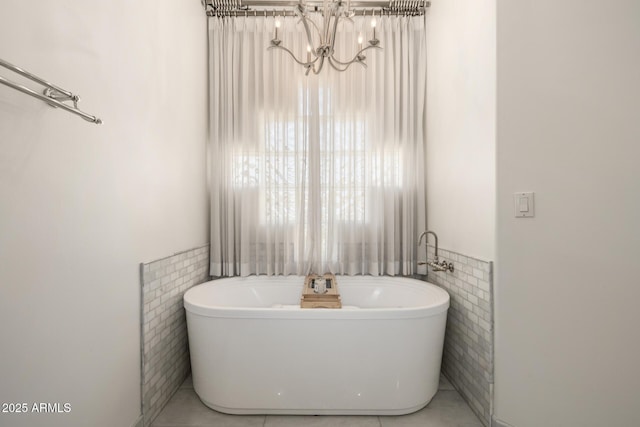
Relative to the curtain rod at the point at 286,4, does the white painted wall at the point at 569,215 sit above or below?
below

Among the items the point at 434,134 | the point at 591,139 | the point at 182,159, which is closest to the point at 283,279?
the point at 182,159

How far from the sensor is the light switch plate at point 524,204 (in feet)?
5.01

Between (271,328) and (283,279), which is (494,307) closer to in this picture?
(271,328)

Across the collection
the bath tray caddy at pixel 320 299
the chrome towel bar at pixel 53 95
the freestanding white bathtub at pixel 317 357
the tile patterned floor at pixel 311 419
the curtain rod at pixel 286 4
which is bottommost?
the tile patterned floor at pixel 311 419

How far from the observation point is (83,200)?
3.97 feet

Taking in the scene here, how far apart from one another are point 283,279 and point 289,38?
2.03m

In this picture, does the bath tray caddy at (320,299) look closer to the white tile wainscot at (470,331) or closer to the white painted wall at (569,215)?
the white tile wainscot at (470,331)

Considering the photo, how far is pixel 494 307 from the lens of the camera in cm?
164

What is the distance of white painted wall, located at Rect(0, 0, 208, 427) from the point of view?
95cm

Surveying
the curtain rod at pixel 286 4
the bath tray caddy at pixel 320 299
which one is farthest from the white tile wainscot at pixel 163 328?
the curtain rod at pixel 286 4

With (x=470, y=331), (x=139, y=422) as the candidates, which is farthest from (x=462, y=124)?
(x=139, y=422)

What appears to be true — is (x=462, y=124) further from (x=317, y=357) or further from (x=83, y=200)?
(x=83, y=200)

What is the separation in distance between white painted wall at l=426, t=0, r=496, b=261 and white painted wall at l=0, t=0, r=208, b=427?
1.92 metres

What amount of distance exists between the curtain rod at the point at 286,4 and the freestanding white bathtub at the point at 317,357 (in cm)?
236
